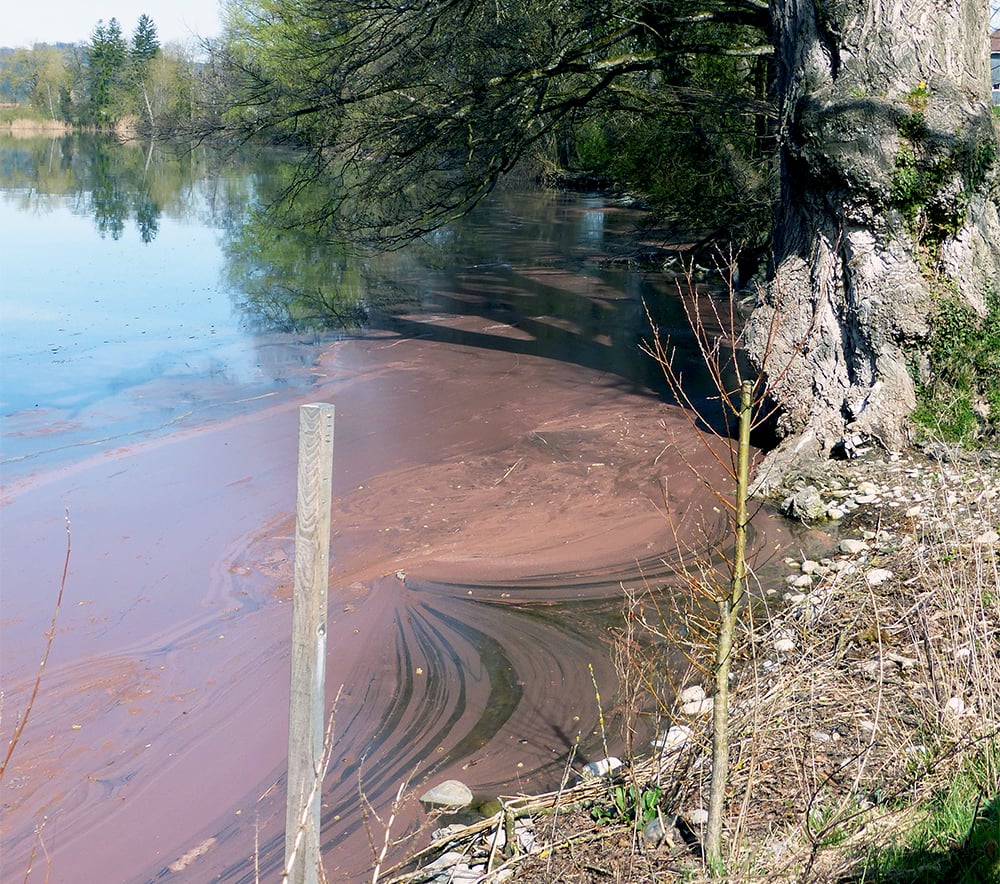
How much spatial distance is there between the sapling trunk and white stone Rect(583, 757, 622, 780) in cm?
105

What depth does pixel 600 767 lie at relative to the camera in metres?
4.91

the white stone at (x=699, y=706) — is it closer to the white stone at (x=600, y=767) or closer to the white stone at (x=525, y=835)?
the white stone at (x=600, y=767)

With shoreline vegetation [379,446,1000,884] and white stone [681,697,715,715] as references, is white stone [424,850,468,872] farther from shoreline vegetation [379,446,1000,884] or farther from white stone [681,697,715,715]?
→ white stone [681,697,715,715]

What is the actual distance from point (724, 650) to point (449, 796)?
2017 millimetres

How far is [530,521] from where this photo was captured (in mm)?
8312

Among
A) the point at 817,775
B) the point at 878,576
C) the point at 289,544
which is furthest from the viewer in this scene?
the point at 289,544

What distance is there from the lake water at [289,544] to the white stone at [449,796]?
138 mm

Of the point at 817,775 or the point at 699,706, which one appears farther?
the point at 699,706

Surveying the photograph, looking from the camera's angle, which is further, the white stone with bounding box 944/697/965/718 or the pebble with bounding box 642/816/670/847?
the white stone with bounding box 944/697/965/718

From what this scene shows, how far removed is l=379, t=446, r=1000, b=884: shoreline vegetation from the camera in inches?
138

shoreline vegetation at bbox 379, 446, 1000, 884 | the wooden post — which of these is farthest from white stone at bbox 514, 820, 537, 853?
the wooden post

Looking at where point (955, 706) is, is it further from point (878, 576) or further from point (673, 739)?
point (878, 576)

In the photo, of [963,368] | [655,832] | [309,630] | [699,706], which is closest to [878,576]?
[699,706]

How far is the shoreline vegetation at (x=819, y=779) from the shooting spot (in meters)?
3.51
